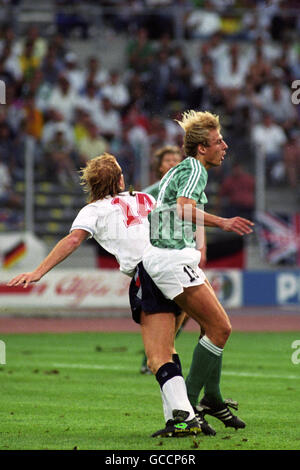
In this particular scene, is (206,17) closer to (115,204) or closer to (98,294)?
(98,294)

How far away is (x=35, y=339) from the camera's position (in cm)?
1522

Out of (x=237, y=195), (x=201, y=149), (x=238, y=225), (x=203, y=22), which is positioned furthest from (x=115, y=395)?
(x=203, y=22)

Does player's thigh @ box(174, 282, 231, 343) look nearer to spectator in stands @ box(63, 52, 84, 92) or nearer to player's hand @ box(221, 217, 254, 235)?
player's hand @ box(221, 217, 254, 235)

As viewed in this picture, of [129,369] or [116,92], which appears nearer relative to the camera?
[129,369]

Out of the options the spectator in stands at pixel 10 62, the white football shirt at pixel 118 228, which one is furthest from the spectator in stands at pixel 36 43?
the white football shirt at pixel 118 228

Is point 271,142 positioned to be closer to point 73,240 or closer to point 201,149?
point 201,149

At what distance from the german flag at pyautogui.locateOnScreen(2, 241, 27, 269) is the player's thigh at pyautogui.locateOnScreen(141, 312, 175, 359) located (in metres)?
12.2

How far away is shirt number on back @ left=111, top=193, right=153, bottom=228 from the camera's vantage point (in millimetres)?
7141

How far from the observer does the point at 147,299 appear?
22.3 feet

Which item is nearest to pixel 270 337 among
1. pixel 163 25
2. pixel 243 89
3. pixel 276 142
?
pixel 276 142

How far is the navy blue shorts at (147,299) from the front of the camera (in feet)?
22.2

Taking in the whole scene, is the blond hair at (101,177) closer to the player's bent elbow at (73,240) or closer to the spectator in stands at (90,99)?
the player's bent elbow at (73,240)

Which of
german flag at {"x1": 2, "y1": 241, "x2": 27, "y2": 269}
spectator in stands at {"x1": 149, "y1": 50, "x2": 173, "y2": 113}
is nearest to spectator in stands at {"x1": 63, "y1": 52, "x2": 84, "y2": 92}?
spectator in stands at {"x1": 149, "y1": 50, "x2": 173, "y2": 113}

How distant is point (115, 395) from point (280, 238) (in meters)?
11.7
